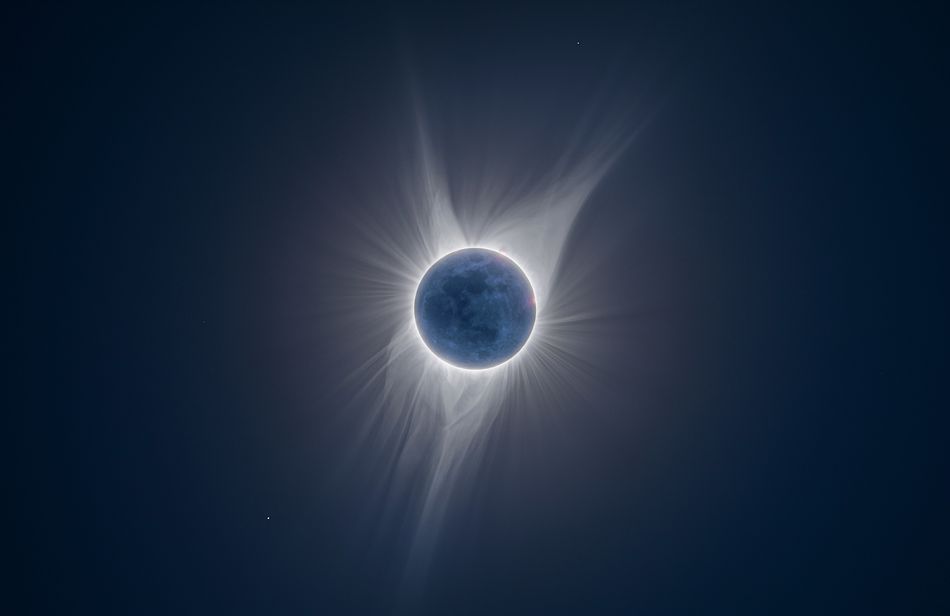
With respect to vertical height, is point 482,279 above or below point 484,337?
above

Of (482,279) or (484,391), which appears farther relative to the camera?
(484,391)

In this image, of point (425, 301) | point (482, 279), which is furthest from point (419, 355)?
point (482, 279)

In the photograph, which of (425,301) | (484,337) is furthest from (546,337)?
(425,301)

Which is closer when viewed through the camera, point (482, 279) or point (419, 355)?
point (482, 279)

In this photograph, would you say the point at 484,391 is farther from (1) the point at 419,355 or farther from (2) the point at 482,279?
(2) the point at 482,279

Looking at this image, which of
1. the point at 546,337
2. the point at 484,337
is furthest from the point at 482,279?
the point at 546,337

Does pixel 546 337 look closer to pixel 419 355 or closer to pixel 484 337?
pixel 484 337
